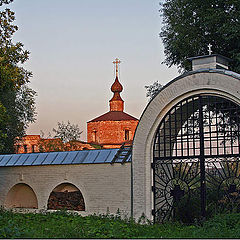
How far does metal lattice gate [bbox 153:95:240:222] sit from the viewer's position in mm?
12352

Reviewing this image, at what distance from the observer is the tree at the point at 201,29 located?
19.2m

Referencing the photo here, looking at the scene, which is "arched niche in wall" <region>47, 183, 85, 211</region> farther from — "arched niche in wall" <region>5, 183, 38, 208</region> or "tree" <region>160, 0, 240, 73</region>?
"tree" <region>160, 0, 240, 73</region>

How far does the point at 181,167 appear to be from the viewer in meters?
13.3

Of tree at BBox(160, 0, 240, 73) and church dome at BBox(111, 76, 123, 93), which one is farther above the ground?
church dome at BBox(111, 76, 123, 93)

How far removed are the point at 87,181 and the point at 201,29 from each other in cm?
984

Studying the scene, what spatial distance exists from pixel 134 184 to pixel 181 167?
162cm

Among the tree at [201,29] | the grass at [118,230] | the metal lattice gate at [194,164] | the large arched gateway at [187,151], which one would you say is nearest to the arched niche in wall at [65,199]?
the grass at [118,230]

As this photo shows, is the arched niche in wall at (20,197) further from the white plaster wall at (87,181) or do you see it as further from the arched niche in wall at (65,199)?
the arched niche in wall at (65,199)

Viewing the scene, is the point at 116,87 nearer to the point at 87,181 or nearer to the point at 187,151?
the point at 87,181

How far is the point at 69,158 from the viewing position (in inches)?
625

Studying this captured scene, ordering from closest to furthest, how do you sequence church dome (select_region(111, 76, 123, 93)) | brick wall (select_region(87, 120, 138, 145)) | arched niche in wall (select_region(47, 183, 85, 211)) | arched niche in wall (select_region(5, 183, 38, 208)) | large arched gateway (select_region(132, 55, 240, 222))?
large arched gateway (select_region(132, 55, 240, 222))
arched niche in wall (select_region(47, 183, 85, 211))
arched niche in wall (select_region(5, 183, 38, 208))
brick wall (select_region(87, 120, 138, 145))
church dome (select_region(111, 76, 123, 93))

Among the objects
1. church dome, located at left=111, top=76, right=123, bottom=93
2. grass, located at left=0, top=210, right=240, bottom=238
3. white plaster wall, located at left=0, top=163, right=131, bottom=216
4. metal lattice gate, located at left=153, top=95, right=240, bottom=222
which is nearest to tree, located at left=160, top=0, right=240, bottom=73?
metal lattice gate, located at left=153, top=95, right=240, bottom=222

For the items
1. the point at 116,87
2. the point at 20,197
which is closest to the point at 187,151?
the point at 20,197

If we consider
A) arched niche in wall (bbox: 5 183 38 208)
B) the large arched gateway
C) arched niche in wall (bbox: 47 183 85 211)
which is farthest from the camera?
arched niche in wall (bbox: 5 183 38 208)
